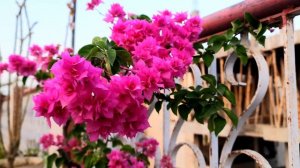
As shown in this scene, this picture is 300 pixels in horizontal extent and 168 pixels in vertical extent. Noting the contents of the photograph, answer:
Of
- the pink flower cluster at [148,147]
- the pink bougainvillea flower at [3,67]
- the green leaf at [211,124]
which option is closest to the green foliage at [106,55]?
the green leaf at [211,124]

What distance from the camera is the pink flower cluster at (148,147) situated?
130 cm

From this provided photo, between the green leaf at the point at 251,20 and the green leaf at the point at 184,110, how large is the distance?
0.23 m

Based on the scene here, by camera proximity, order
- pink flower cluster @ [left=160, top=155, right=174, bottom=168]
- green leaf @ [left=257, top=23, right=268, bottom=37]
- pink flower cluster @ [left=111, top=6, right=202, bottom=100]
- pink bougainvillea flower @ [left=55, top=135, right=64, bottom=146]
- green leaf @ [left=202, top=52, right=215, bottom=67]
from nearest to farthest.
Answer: pink flower cluster @ [left=111, top=6, right=202, bottom=100] < green leaf @ [left=257, top=23, right=268, bottom=37] < green leaf @ [left=202, top=52, right=215, bottom=67] < pink flower cluster @ [left=160, top=155, right=174, bottom=168] < pink bougainvillea flower @ [left=55, top=135, right=64, bottom=146]

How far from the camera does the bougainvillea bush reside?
475 mm

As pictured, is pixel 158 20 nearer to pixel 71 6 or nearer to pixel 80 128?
pixel 80 128

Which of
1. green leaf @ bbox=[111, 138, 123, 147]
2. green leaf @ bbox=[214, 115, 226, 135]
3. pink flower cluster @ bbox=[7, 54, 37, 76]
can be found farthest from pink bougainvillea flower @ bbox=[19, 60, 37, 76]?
green leaf @ bbox=[214, 115, 226, 135]

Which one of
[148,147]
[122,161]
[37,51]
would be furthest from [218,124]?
[37,51]

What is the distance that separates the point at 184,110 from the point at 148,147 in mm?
601

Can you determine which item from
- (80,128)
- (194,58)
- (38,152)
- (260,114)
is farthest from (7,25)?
(38,152)

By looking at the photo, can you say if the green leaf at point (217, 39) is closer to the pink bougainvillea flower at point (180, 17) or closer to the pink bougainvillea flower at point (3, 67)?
the pink bougainvillea flower at point (180, 17)

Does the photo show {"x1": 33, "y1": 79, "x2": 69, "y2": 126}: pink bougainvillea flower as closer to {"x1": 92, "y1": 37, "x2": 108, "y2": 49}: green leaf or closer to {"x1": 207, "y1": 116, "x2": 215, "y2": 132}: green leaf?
{"x1": 92, "y1": 37, "x2": 108, "y2": 49}: green leaf

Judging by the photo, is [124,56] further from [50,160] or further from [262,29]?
[50,160]

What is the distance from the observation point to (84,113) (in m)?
0.49

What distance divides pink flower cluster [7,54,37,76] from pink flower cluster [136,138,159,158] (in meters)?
0.77
